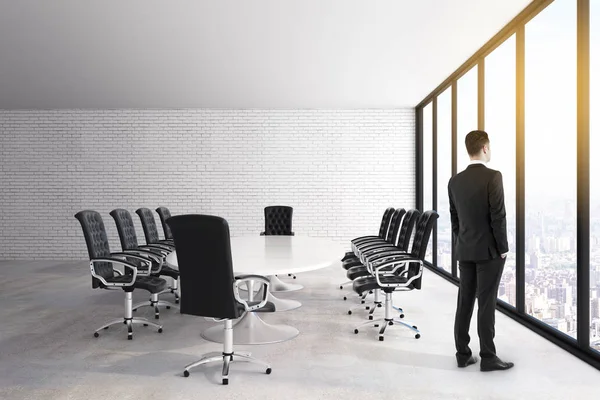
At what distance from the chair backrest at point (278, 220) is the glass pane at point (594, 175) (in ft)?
15.1

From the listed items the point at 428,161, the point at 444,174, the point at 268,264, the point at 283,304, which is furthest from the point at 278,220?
the point at 268,264

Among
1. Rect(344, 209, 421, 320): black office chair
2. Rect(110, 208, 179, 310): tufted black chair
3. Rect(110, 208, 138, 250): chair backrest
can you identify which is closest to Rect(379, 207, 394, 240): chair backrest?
Rect(344, 209, 421, 320): black office chair

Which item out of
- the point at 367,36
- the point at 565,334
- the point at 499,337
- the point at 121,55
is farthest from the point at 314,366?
the point at 121,55

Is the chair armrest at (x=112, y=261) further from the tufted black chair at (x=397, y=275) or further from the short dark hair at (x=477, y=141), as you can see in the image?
the short dark hair at (x=477, y=141)

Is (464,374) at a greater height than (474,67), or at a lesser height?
lesser

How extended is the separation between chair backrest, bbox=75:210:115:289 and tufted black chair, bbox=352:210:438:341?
2.20 metres

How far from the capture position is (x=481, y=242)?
11.1 ft

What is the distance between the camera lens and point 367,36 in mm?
5473

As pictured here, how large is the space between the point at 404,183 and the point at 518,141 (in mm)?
4697

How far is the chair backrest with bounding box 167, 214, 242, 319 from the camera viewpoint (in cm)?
311

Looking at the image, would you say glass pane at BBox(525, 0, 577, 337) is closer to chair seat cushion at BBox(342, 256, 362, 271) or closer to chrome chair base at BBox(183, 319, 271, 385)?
chair seat cushion at BBox(342, 256, 362, 271)

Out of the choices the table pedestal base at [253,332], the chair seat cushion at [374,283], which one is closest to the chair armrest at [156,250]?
the table pedestal base at [253,332]

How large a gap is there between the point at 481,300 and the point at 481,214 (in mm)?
584

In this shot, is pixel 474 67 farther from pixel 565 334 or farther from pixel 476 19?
pixel 565 334
